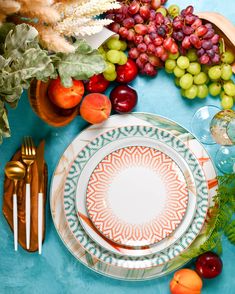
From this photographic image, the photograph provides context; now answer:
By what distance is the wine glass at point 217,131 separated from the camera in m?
1.42

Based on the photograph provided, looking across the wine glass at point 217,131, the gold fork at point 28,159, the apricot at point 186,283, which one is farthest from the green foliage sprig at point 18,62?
the apricot at point 186,283

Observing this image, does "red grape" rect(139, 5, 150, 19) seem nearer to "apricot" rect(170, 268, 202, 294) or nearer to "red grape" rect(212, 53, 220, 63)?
"red grape" rect(212, 53, 220, 63)

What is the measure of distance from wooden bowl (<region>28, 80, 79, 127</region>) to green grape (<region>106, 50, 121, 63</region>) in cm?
15

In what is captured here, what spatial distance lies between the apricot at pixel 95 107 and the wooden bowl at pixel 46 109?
1.6 inches

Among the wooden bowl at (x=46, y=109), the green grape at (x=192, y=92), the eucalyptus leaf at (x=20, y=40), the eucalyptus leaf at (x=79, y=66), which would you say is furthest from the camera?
the green grape at (x=192, y=92)

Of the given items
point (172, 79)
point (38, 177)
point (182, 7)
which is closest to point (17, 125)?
point (38, 177)

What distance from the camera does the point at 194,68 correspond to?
141 centimetres

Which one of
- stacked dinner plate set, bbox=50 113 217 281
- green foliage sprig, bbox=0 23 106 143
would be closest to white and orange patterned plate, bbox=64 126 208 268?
stacked dinner plate set, bbox=50 113 217 281

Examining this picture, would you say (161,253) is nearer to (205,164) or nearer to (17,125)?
(205,164)

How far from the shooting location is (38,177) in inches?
56.8

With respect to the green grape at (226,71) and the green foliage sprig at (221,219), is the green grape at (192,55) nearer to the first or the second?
the green grape at (226,71)

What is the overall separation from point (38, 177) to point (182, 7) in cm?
57

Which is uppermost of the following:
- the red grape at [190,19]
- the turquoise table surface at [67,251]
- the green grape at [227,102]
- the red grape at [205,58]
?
A: the red grape at [190,19]

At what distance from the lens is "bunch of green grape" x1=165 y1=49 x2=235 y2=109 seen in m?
1.41
